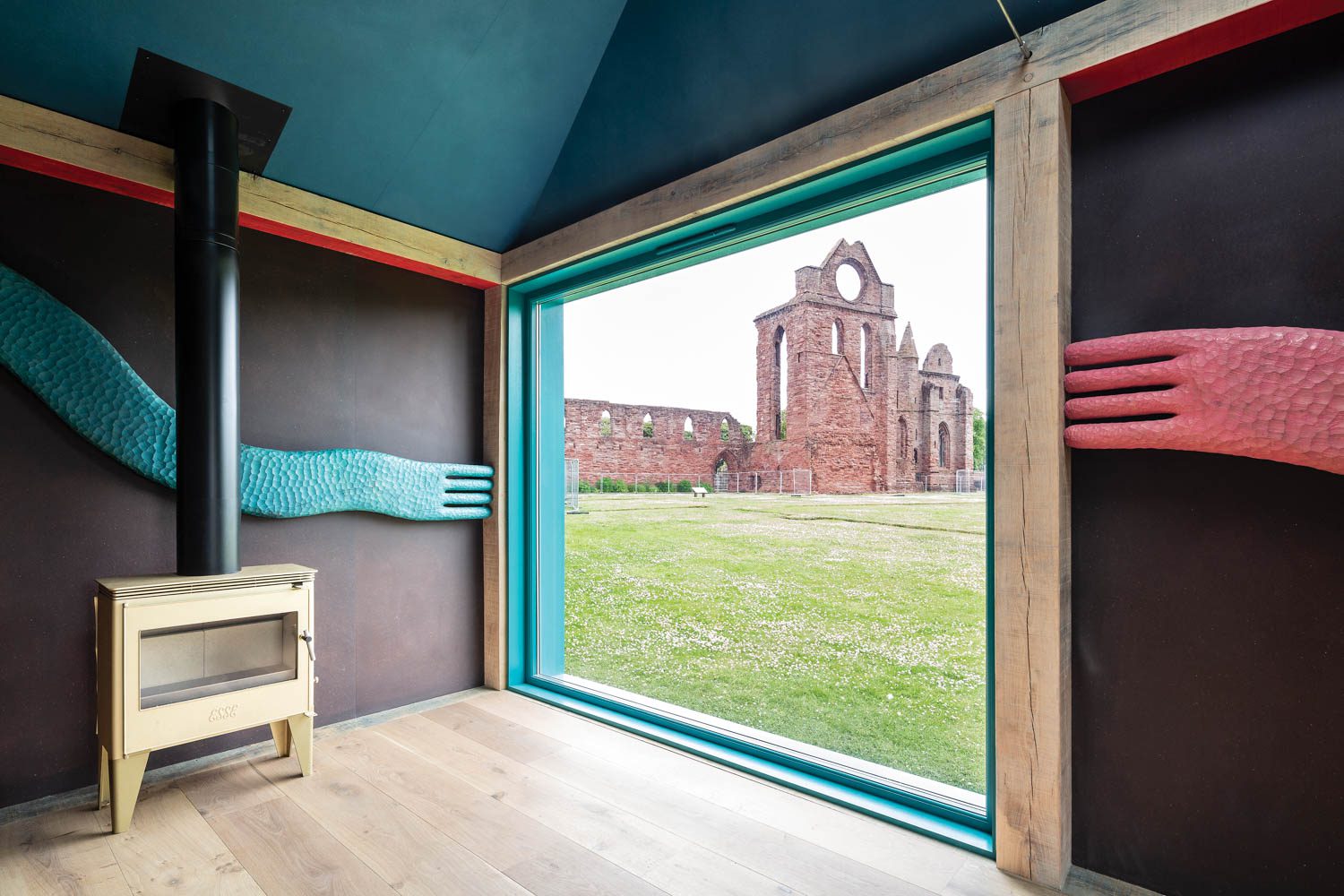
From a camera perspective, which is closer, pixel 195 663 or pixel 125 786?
pixel 125 786

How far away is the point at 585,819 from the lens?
7.02 feet

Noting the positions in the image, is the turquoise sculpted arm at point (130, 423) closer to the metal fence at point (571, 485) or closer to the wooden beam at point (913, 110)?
the metal fence at point (571, 485)

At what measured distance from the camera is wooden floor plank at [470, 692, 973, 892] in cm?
189

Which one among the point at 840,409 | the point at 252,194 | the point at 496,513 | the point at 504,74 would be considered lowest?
the point at 496,513

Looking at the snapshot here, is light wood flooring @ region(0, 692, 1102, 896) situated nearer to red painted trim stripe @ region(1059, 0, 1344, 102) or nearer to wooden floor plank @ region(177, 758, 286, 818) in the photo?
wooden floor plank @ region(177, 758, 286, 818)

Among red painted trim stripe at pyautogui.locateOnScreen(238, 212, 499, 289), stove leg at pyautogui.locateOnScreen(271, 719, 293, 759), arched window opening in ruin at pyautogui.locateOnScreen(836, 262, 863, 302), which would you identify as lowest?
stove leg at pyautogui.locateOnScreen(271, 719, 293, 759)

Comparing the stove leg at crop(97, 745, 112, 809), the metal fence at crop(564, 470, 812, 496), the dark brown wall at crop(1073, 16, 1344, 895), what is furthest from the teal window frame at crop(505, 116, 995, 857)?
the stove leg at crop(97, 745, 112, 809)

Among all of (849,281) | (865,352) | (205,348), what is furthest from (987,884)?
(205,348)

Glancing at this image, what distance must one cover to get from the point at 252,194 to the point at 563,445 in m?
1.76

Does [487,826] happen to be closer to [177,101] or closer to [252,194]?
[252,194]

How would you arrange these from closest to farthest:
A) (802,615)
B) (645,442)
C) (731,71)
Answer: (731,71) < (802,615) < (645,442)

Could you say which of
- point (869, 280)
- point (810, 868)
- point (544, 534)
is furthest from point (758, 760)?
point (869, 280)

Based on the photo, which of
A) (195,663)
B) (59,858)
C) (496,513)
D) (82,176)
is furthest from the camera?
(496,513)

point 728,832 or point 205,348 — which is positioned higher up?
point 205,348
